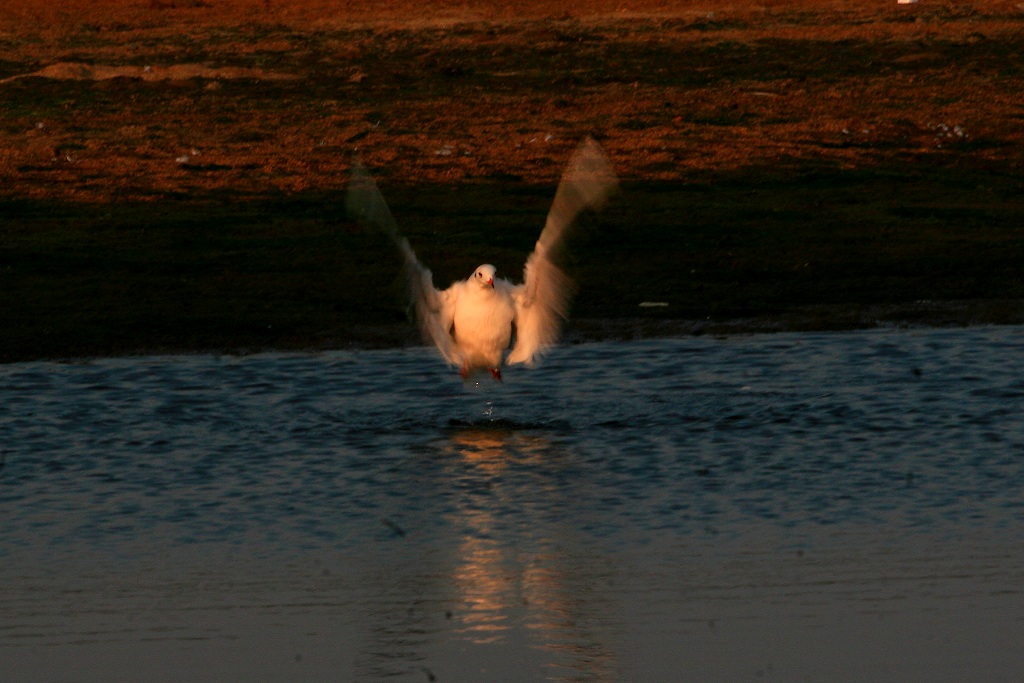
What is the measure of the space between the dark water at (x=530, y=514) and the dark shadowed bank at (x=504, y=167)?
3.73 ft

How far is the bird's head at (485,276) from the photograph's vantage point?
11.2 metres

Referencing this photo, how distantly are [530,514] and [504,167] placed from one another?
9.02 meters

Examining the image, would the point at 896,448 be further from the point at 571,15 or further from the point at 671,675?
the point at 571,15

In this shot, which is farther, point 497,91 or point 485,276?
point 497,91

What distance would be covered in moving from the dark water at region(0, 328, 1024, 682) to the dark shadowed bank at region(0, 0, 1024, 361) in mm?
1137

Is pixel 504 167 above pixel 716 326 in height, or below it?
above

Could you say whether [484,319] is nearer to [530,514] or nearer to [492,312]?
[492,312]

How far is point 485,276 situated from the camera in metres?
11.2

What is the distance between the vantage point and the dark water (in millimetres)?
6836

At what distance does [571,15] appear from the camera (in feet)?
81.2

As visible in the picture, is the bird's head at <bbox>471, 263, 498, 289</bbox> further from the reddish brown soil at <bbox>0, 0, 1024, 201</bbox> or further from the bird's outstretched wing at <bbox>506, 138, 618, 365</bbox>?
the reddish brown soil at <bbox>0, 0, 1024, 201</bbox>

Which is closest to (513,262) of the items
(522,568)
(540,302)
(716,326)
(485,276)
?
(716,326)

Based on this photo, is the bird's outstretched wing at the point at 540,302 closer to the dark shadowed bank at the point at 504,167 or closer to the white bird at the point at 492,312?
the white bird at the point at 492,312

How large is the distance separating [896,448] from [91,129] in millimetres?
11021
